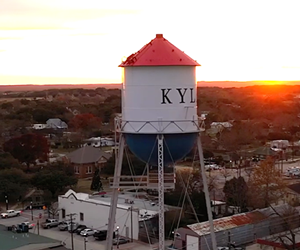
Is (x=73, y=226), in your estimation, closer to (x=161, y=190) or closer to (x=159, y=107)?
(x=161, y=190)

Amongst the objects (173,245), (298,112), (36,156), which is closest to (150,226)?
(173,245)

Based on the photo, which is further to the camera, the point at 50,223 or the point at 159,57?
the point at 50,223

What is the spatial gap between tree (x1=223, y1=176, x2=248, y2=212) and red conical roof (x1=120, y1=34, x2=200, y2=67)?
1752 cm

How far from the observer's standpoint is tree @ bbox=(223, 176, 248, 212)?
28.4 meters

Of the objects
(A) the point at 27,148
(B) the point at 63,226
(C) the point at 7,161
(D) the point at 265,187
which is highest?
(A) the point at 27,148

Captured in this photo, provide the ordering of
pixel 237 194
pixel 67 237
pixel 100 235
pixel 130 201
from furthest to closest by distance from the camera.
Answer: pixel 237 194 → pixel 130 201 → pixel 67 237 → pixel 100 235

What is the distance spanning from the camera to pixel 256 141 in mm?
57344

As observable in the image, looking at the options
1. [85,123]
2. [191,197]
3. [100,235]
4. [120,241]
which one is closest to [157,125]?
[120,241]

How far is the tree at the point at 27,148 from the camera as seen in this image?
42.0 m

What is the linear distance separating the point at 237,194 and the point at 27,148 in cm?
1953

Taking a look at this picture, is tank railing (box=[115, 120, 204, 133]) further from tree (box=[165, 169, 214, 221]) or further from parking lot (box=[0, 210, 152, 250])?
tree (box=[165, 169, 214, 221])

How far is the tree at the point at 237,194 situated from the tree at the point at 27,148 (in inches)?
706

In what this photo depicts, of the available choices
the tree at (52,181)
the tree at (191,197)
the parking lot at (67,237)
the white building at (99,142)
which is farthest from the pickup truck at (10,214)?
the white building at (99,142)

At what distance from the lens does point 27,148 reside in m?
42.2
